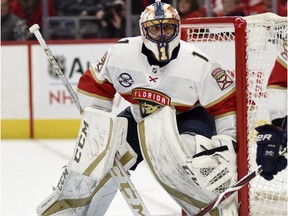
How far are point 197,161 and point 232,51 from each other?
32.5 inches

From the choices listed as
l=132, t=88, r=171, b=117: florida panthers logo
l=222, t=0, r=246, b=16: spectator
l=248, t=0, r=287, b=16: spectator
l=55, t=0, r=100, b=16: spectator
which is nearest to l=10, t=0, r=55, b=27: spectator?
l=55, t=0, r=100, b=16: spectator

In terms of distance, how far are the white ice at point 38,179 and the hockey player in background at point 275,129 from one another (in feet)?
3.53

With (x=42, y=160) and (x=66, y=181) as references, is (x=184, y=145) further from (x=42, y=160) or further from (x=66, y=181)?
(x=42, y=160)

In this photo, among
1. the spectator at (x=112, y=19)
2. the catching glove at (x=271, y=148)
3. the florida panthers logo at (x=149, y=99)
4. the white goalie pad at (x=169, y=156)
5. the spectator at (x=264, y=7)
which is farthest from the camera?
the spectator at (x=112, y=19)

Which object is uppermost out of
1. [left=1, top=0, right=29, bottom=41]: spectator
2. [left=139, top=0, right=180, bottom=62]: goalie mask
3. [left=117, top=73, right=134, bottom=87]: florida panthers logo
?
[left=139, top=0, right=180, bottom=62]: goalie mask

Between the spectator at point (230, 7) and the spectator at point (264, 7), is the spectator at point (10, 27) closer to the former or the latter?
the spectator at point (230, 7)

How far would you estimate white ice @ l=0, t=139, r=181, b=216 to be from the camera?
13.1 feet

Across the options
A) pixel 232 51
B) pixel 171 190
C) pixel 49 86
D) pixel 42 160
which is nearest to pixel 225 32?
pixel 232 51

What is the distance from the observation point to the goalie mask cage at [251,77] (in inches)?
130

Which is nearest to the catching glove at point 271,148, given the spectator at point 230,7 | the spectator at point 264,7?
the spectator at point 264,7

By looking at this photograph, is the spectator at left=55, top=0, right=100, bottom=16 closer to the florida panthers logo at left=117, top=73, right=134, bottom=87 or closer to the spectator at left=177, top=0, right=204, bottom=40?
the spectator at left=177, top=0, right=204, bottom=40

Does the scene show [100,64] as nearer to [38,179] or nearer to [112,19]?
[38,179]

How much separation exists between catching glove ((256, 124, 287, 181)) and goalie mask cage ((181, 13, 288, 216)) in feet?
1.51

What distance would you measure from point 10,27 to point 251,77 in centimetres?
327
